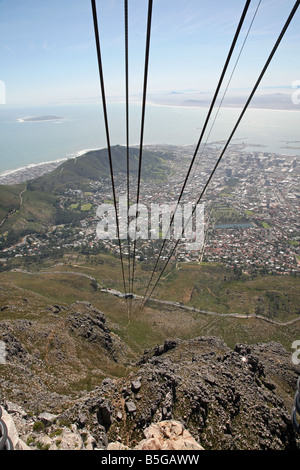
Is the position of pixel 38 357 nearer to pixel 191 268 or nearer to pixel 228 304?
pixel 228 304

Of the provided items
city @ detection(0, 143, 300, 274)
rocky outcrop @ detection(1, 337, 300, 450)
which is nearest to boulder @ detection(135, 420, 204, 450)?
rocky outcrop @ detection(1, 337, 300, 450)

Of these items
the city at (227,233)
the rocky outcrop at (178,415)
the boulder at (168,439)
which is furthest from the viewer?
the city at (227,233)

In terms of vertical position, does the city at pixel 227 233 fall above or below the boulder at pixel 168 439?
below

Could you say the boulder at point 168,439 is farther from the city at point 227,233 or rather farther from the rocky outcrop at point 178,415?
the city at point 227,233

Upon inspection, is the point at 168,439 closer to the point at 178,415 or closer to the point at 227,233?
the point at 178,415

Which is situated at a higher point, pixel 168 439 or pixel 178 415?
pixel 168 439

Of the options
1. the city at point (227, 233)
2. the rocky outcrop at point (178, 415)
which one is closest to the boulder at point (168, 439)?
the rocky outcrop at point (178, 415)

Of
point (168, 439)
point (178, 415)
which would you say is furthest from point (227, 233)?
point (168, 439)
